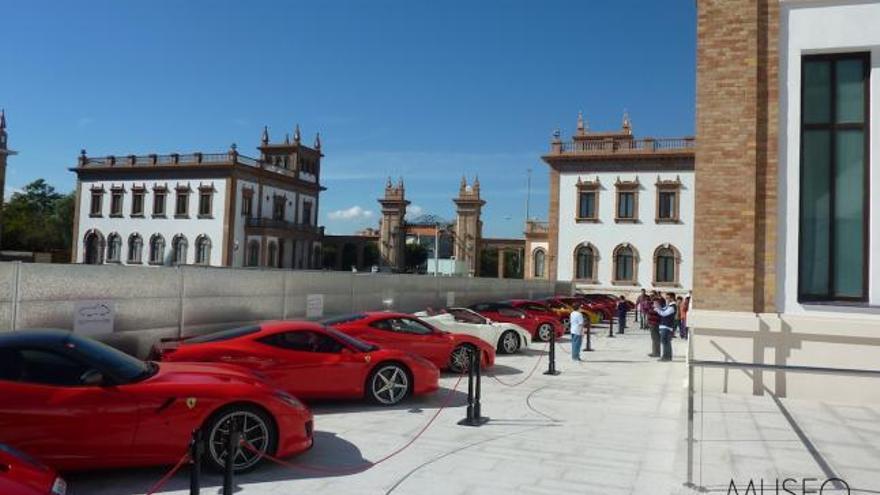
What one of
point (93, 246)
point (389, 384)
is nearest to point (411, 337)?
point (389, 384)

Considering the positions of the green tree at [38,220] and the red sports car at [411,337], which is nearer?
the red sports car at [411,337]

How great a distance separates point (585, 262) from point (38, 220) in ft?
219

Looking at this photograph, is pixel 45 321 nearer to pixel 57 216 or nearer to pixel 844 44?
pixel 844 44

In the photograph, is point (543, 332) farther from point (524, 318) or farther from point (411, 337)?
point (411, 337)

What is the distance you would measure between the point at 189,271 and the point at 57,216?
8273cm

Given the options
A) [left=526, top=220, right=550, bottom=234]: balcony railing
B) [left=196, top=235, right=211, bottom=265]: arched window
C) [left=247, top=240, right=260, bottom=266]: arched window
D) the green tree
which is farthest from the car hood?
the green tree

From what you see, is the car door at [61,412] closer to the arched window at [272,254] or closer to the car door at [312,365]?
the car door at [312,365]

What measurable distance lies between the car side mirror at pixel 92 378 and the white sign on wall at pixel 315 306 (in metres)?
11.1

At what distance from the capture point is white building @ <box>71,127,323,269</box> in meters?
60.9

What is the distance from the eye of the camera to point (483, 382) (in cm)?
1191

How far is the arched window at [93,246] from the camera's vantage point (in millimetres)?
Result: 64625

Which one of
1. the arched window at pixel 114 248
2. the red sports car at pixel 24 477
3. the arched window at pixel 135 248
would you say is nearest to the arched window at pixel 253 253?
the arched window at pixel 135 248

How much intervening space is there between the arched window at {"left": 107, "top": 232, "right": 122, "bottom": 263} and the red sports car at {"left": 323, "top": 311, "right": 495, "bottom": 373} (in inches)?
2298

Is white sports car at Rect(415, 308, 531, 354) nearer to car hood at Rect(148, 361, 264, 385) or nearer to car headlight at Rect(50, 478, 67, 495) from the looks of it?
car hood at Rect(148, 361, 264, 385)
